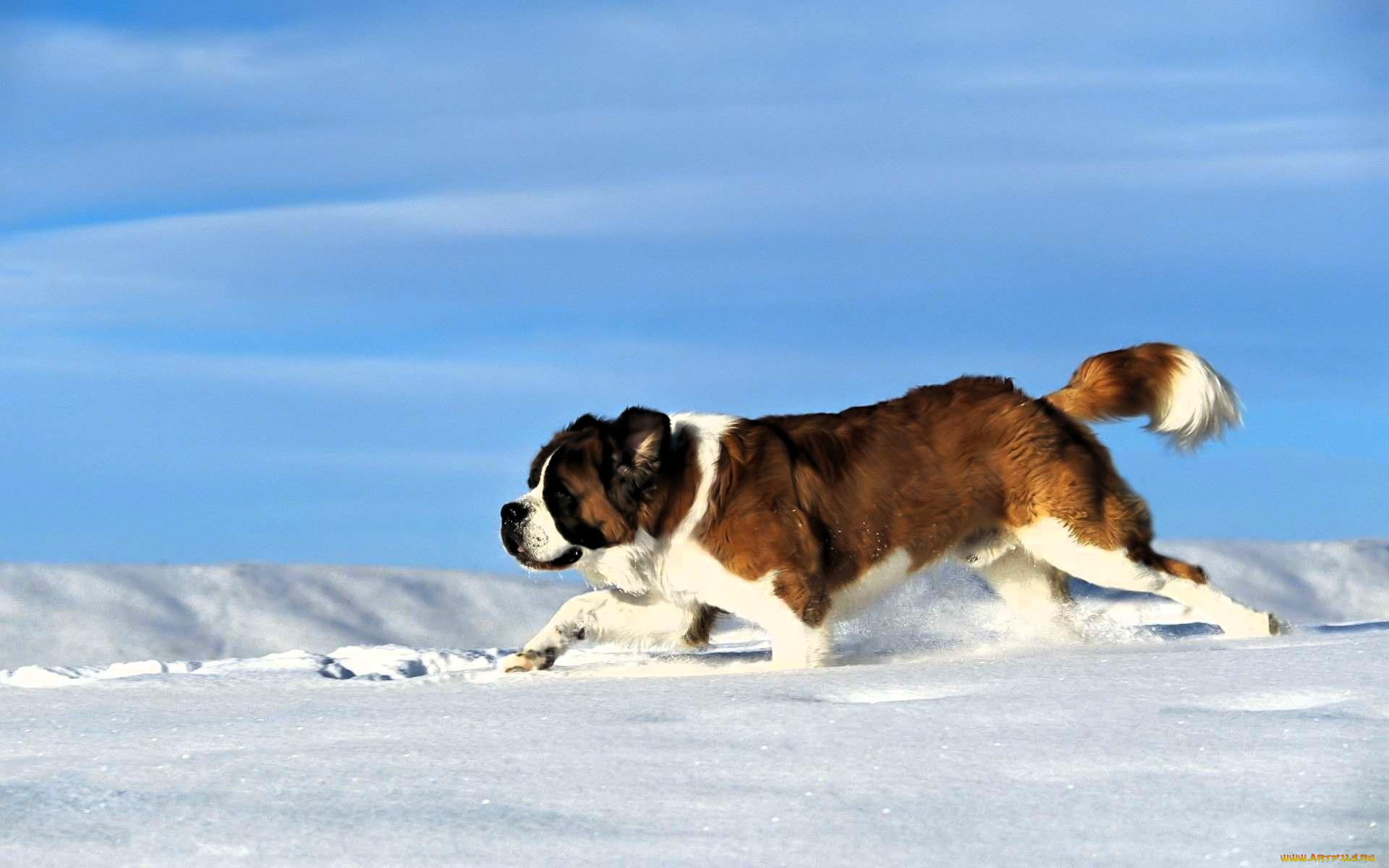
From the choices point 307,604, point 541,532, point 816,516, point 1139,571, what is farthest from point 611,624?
point 307,604

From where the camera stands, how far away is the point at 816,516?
19.4 ft

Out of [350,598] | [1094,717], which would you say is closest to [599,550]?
[1094,717]

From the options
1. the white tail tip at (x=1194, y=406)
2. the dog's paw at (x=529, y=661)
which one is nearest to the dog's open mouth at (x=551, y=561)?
the dog's paw at (x=529, y=661)

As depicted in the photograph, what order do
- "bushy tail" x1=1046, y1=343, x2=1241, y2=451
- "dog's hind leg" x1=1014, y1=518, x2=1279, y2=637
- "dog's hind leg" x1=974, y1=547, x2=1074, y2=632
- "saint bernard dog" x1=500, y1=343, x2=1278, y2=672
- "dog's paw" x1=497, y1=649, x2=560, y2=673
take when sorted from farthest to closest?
"bushy tail" x1=1046, y1=343, x2=1241, y2=451
"dog's hind leg" x1=974, y1=547, x2=1074, y2=632
"dog's hind leg" x1=1014, y1=518, x2=1279, y2=637
"dog's paw" x1=497, y1=649, x2=560, y2=673
"saint bernard dog" x1=500, y1=343, x2=1278, y2=672

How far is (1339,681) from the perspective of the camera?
4305 mm

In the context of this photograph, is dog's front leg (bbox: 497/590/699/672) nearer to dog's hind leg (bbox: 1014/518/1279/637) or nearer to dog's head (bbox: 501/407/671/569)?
dog's head (bbox: 501/407/671/569)

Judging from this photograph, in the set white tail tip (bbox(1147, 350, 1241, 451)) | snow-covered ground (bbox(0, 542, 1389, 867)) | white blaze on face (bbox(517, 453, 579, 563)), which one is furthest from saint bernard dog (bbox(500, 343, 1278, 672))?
white tail tip (bbox(1147, 350, 1241, 451))

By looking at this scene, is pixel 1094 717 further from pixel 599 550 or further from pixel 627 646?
pixel 627 646

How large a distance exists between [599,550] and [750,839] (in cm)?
304

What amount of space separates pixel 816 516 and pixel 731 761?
2.47 meters

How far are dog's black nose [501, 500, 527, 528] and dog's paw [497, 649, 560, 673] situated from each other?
573mm

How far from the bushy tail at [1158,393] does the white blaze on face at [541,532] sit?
2.54m

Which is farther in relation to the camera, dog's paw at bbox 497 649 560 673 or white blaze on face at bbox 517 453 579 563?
dog's paw at bbox 497 649 560 673

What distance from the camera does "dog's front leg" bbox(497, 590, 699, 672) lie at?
6.05m
